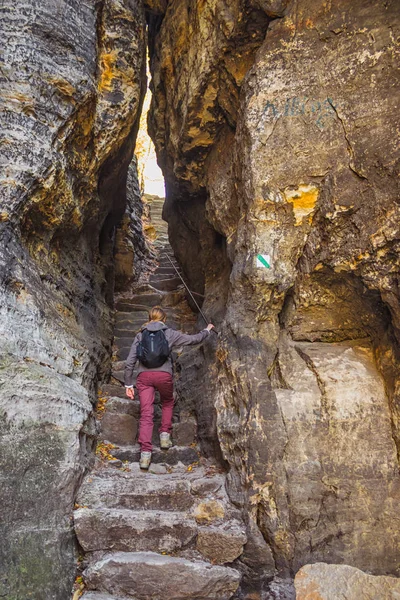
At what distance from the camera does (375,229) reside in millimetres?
4285

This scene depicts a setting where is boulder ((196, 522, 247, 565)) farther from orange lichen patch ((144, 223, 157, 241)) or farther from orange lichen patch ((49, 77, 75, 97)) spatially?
orange lichen patch ((144, 223, 157, 241))

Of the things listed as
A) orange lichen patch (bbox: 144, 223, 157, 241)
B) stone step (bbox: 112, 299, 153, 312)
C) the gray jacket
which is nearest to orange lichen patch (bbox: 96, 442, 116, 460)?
the gray jacket

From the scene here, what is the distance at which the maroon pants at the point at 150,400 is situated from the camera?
16.5 ft

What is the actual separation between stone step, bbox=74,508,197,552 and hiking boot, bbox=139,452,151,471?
0.74m

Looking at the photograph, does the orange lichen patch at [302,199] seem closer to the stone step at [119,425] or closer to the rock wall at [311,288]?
the rock wall at [311,288]

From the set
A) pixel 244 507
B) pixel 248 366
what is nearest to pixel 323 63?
pixel 248 366

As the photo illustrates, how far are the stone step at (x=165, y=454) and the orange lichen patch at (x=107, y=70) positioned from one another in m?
5.23

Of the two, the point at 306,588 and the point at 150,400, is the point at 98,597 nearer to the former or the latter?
the point at 306,588

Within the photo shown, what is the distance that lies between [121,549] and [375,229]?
13.7 feet

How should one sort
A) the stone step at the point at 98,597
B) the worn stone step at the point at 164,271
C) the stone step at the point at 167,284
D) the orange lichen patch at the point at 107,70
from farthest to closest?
the worn stone step at the point at 164,271 → the stone step at the point at 167,284 → the orange lichen patch at the point at 107,70 → the stone step at the point at 98,597

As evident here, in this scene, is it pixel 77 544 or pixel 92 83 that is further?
pixel 92 83

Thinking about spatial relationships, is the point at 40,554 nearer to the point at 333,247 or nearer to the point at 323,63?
the point at 333,247

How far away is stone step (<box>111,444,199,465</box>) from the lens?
5.27 meters

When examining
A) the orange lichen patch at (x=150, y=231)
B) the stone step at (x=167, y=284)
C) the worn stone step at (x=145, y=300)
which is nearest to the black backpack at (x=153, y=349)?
the worn stone step at (x=145, y=300)
